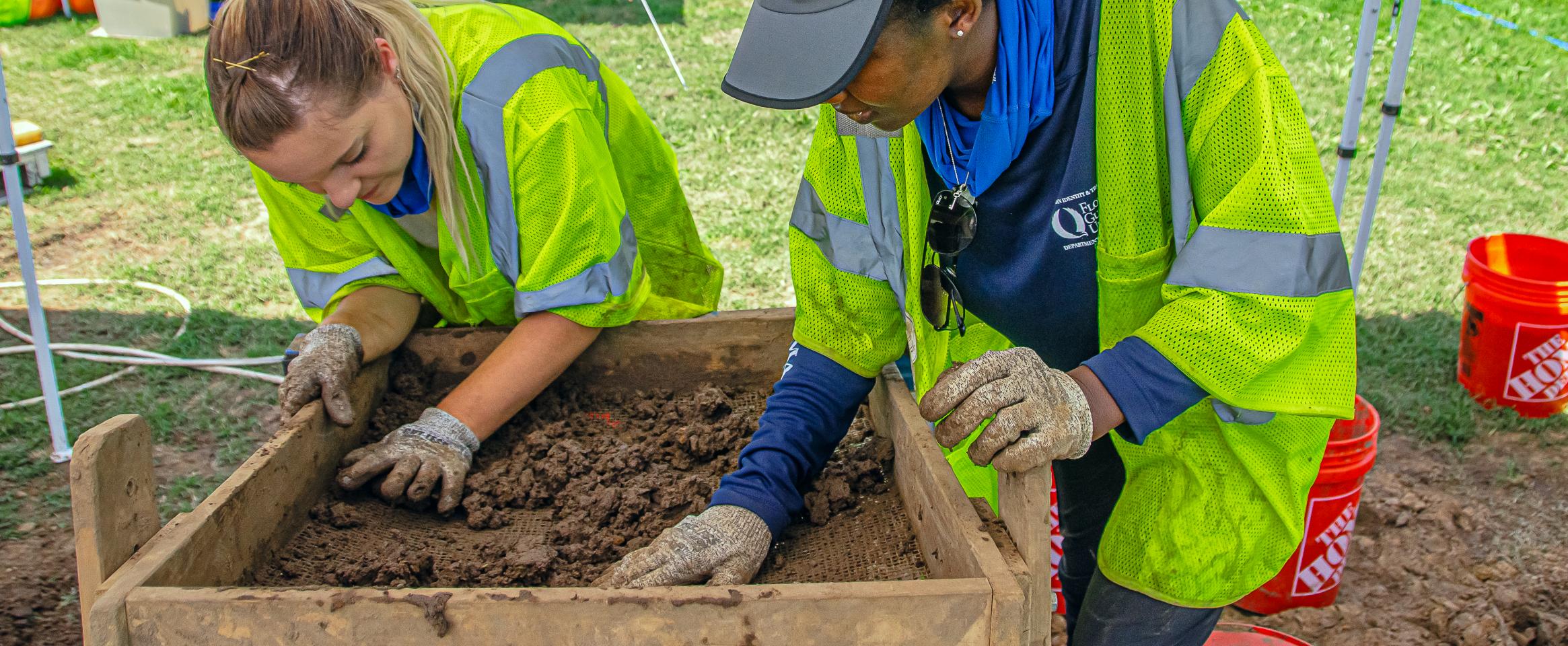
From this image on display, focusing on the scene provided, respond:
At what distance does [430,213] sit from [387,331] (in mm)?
242

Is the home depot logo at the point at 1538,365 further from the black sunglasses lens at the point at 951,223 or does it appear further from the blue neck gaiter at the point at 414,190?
the blue neck gaiter at the point at 414,190

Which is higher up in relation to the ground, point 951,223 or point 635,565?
point 951,223

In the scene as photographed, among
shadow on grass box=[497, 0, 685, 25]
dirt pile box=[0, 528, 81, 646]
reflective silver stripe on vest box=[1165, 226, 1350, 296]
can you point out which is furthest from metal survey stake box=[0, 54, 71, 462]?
shadow on grass box=[497, 0, 685, 25]

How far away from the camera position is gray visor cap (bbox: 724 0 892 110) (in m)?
1.30

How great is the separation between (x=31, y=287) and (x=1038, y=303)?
317cm

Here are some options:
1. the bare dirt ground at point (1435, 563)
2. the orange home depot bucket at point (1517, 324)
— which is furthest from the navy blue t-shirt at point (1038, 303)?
the orange home depot bucket at point (1517, 324)

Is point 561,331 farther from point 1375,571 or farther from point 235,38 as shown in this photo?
point 1375,571

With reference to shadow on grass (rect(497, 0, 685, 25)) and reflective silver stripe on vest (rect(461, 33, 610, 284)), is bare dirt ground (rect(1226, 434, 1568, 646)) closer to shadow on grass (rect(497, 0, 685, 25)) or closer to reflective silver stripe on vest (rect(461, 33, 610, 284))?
reflective silver stripe on vest (rect(461, 33, 610, 284))

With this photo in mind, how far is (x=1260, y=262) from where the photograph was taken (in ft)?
4.50

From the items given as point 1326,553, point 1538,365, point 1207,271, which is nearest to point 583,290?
point 1207,271

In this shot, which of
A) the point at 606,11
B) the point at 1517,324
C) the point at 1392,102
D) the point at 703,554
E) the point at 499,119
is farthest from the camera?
the point at 606,11

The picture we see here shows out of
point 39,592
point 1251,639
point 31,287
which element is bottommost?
point 39,592

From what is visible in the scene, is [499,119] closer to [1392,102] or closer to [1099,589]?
[1099,589]

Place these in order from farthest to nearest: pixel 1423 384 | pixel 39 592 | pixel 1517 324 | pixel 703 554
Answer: pixel 1423 384 < pixel 1517 324 < pixel 39 592 < pixel 703 554
